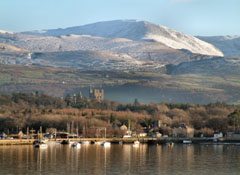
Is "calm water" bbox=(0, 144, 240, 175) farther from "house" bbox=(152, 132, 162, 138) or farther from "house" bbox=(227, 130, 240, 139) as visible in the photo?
"house" bbox=(152, 132, 162, 138)

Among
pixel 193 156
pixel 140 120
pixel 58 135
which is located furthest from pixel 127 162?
pixel 140 120

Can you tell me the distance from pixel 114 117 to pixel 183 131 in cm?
2370

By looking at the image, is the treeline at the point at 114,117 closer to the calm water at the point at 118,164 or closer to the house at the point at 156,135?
the house at the point at 156,135

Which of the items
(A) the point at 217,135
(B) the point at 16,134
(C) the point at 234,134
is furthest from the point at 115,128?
(C) the point at 234,134

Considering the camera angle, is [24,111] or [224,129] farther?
[24,111]

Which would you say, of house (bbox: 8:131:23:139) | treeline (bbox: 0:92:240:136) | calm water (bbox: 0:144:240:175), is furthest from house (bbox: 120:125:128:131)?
calm water (bbox: 0:144:240:175)

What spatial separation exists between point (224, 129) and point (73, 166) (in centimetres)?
8248

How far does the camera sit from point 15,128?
151500mm

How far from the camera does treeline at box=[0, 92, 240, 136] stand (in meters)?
151

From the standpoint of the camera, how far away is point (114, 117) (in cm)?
16600

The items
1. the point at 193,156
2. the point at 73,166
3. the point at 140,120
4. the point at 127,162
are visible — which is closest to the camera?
the point at 73,166

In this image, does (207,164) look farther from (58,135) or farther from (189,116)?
(189,116)

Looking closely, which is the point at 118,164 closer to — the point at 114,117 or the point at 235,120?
the point at 235,120

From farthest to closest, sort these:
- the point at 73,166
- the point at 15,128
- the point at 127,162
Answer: the point at 15,128, the point at 127,162, the point at 73,166
